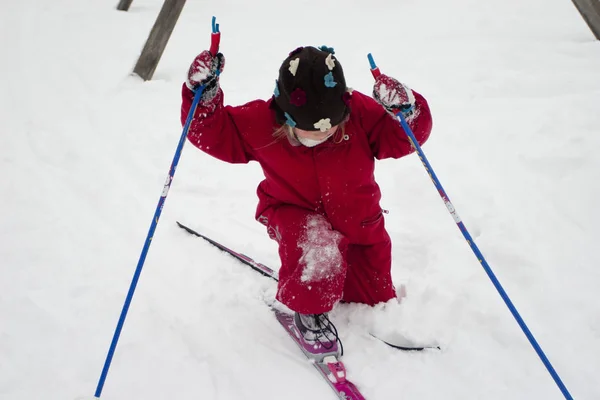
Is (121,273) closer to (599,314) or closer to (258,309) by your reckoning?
(258,309)

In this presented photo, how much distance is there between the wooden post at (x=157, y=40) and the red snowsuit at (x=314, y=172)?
3.34 m

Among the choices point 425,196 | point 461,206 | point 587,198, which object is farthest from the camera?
point 425,196

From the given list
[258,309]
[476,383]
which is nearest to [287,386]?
[258,309]

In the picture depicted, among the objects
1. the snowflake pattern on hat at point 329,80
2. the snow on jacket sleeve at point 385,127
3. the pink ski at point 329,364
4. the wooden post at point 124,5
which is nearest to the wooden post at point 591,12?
the snow on jacket sleeve at point 385,127

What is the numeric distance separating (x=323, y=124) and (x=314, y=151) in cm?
22

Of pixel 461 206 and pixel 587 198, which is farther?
pixel 461 206

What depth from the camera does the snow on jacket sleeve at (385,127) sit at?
77.4 inches

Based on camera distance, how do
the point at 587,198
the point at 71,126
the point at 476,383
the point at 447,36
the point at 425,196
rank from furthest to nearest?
the point at 447,36, the point at 71,126, the point at 425,196, the point at 587,198, the point at 476,383

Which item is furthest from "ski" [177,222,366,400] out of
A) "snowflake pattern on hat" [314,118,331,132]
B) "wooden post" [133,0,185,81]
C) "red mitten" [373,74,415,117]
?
"wooden post" [133,0,185,81]

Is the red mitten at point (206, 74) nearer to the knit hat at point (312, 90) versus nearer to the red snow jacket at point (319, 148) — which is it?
the red snow jacket at point (319, 148)

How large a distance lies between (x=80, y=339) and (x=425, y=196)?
231 centimetres

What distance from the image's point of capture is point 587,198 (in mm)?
2766

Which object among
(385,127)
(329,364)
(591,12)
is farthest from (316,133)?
(591,12)

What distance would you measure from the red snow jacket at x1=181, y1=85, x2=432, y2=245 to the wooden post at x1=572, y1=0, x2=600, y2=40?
3698mm
